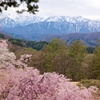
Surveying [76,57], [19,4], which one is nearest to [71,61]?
[76,57]

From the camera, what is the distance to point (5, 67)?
866 cm

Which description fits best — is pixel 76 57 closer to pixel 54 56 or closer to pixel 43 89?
pixel 54 56

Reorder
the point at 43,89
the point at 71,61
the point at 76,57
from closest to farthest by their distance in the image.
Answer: the point at 43,89 → the point at 71,61 → the point at 76,57

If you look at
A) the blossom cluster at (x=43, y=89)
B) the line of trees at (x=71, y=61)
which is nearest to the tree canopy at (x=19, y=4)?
the blossom cluster at (x=43, y=89)

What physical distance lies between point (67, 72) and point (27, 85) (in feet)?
134

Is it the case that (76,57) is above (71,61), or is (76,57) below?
above

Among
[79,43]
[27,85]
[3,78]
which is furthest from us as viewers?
[79,43]

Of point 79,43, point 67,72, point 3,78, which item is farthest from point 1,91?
point 79,43

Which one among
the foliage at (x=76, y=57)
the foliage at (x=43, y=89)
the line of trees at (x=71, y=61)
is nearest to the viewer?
the foliage at (x=43, y=89)

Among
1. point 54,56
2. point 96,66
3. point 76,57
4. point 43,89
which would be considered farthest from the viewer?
point 54,56

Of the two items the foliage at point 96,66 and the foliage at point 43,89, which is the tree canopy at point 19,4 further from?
the foliage at point 96,66

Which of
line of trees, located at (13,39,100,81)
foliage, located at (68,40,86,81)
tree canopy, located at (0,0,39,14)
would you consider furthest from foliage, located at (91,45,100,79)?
tree canopy, located at (0,0,39,14)

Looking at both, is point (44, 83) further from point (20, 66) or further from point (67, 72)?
point (67, 72)

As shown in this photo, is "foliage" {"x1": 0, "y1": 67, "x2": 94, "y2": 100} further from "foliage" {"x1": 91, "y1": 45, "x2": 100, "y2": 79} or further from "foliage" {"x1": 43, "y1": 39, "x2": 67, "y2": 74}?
"foliage" {"x1": 43, "y1": 39, "x2": 67, "y2": 74}
